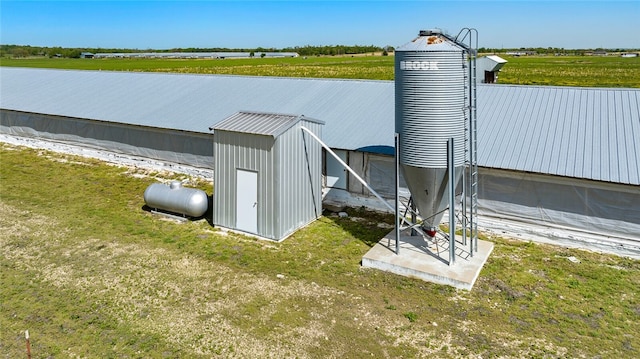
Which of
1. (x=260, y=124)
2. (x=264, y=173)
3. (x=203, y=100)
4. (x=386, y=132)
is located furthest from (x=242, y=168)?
(x=203, y=100)

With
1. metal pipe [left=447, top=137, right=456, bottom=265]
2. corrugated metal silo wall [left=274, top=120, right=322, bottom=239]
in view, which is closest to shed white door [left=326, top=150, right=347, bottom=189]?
corrugated metal silo wall [left=274, top=120, right=322, bottom=239]

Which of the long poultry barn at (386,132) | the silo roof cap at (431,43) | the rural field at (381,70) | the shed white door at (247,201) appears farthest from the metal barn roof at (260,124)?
the rural field at (381,70)

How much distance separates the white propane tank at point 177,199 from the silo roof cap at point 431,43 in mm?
7616

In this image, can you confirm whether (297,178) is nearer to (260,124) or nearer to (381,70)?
(260,124)

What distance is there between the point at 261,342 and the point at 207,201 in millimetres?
7245

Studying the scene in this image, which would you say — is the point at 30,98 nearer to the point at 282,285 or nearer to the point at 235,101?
the point at 235,101

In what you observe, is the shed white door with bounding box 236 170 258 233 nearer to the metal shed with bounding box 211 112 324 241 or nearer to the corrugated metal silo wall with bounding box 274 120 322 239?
the metal shed with bounding box 211 112 324 241

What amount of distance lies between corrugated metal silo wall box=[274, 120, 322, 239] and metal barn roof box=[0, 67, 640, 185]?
5.16 ft

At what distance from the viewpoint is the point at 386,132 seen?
17.1 metres

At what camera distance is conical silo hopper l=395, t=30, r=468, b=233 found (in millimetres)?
11812

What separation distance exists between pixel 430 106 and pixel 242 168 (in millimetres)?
5679

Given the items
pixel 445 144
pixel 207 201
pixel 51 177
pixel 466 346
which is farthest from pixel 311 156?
pixel 51 177

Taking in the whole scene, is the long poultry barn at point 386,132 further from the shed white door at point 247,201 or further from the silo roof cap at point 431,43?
the silo roof cap at point 431,43

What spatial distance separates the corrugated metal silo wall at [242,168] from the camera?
1429cm
